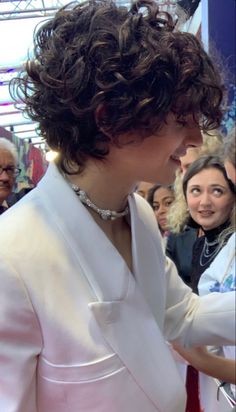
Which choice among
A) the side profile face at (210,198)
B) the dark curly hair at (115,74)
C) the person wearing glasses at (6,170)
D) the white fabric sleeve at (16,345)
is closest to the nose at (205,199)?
the side profile face at (210,198)

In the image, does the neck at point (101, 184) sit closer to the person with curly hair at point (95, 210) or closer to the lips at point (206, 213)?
the person with curly hair at point (95, 210)

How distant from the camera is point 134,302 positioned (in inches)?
21.1

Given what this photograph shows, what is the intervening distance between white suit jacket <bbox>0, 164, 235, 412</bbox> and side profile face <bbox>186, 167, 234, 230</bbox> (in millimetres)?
101

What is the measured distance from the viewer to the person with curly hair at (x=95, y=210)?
1.61 ft

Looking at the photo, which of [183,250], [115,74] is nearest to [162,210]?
[183,250]

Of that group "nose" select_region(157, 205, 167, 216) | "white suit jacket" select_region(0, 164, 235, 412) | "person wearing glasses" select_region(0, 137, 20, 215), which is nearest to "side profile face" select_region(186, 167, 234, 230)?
"white suit jacket" select_region(0, 164, 235, 412)

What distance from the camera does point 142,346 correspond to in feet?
1.72

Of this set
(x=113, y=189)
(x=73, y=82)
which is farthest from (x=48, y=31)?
(x=113, y=189)

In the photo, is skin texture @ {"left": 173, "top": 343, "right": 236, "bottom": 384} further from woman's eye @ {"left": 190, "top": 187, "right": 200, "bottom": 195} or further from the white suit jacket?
woman's eye @ {"left": 190, "top": 187, "right": 200, "bottom": 195}

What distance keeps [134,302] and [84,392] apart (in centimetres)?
11

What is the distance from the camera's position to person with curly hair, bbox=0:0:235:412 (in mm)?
492

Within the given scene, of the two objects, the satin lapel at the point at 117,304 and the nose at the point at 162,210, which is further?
the nose at the point at 162,210

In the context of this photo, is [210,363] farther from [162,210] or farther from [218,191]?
[162,210]

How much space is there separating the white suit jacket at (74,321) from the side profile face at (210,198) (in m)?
0.10
